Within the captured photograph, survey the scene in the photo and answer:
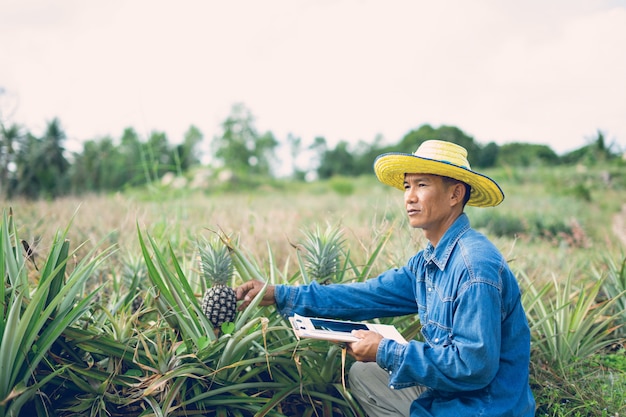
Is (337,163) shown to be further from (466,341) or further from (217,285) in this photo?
(466,341)

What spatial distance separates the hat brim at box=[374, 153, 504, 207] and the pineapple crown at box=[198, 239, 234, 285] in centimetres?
112

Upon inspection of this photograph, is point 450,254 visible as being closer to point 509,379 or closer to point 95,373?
point 509,379

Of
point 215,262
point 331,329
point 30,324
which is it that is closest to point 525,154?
point 215,262

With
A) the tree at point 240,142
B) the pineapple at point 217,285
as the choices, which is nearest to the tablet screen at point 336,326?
the pineapple at point 217,285

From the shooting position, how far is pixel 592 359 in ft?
13.1

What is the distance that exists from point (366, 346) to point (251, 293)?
36.5 inches

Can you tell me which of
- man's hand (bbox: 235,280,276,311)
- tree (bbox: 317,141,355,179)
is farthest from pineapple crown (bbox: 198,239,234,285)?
tree (bbox: 317,141,355,179)

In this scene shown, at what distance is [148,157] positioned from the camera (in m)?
19.4

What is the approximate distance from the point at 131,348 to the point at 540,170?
29.2 m

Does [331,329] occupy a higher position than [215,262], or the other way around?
[215,262]

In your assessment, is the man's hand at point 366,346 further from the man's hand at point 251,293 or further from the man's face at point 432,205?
the man's hand at point 251,293

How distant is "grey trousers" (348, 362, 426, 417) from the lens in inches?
110

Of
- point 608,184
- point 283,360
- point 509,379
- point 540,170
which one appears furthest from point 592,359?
point 540,170

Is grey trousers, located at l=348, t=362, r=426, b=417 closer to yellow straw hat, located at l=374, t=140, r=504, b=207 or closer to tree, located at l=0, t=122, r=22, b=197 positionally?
yellow straw hat, located at l=374, t=140, r=504, b=207
